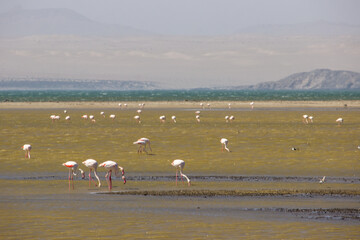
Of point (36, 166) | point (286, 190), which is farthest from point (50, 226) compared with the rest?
point (36, 166)

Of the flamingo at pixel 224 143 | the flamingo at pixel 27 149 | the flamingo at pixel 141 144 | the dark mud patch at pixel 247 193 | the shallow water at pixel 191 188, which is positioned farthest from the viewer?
the flamingo at pixel 224 143

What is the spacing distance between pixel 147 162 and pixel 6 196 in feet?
31.4

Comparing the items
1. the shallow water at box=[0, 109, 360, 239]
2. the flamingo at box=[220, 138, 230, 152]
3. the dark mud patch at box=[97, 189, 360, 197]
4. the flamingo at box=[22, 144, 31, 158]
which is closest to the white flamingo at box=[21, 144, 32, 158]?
the flamingo at box=[22, 144, 31, 158]

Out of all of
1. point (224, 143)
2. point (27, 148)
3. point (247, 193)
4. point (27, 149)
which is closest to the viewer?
point (247, 193)

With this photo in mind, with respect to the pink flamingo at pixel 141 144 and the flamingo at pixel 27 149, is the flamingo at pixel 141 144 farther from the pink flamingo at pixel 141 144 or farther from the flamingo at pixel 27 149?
the flamingo at pixel 27 149

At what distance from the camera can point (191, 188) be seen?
23.1m

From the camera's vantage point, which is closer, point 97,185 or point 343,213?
point 343,213

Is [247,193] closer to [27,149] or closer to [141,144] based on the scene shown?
[141,144]

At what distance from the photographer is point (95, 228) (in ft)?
54.2

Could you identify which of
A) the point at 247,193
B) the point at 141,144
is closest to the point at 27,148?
the point at 141,144

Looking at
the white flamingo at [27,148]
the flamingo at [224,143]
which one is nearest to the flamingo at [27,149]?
the white flamingo at [27,148]

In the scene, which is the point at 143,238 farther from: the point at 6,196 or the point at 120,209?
the point at 6,196

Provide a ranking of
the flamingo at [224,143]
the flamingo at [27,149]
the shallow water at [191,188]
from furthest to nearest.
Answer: the flamingo at [224,143], the flamingo at [27,149], the shallow water at [191,188]

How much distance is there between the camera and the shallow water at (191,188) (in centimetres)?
1655
